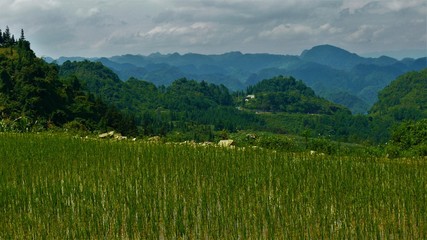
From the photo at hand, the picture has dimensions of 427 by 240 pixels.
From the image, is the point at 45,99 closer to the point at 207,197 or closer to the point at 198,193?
the point at 198,193

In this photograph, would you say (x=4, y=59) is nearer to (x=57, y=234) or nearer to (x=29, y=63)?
(x=29, y=63)

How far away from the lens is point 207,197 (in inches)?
457

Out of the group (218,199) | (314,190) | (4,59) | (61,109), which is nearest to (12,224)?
(218,199)

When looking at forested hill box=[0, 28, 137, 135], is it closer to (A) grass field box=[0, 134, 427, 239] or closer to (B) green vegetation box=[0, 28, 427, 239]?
(B) green vegetation box=[0, 28, 427, 239]

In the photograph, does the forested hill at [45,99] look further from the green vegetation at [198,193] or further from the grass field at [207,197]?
the grass field at [207,197]

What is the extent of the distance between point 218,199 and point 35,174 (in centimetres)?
667

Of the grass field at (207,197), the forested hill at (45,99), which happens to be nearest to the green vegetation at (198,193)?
the grass field at (207,197)

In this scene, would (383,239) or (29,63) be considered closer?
(383,239)

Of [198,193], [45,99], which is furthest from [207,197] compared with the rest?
[45,99]

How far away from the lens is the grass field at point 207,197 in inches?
365

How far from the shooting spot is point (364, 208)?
409 inches

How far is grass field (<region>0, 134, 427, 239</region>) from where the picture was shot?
30.4ft

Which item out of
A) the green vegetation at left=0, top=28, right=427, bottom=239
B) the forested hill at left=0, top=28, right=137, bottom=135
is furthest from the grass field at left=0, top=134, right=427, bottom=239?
the forested hill at left=0, top=28, right=137, bottom=135

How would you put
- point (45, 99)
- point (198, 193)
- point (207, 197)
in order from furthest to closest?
1. point (45, 99)
2. point (198, 193)
3. point (207, 197)
